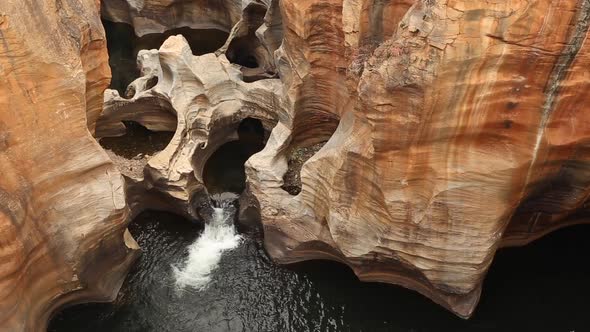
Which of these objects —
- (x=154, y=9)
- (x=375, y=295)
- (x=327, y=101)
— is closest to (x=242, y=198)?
(x=327, y=101)

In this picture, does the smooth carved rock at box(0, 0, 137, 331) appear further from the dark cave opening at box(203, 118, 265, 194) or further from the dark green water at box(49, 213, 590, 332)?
the dark cave opening at box(203, 118, 265, 194)

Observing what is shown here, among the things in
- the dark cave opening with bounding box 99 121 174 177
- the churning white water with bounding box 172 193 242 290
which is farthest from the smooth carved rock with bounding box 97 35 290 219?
the churning white water with bounding box 172 193 242 290

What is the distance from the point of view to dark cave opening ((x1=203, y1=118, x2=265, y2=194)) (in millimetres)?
17906

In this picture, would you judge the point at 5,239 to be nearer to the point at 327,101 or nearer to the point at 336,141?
the point at 336,141

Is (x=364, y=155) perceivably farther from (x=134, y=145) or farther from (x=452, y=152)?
(x=134, y=145)

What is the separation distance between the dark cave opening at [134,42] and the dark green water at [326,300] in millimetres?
13090

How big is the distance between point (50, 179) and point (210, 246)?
5242mm

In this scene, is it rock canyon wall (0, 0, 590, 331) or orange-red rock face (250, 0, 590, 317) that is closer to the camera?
orange-red rock face (250, 0, 590, 317)

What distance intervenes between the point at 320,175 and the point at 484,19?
5532 millimetres

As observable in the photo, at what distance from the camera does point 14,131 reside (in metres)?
10.8

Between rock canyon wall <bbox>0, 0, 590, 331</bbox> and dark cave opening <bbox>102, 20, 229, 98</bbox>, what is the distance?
10.8 meters

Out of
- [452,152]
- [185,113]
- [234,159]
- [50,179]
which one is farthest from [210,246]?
[452,152]

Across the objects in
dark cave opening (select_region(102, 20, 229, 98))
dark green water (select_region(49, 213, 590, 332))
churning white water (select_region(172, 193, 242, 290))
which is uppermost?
dark cave opening (select_region(102, 20, 229, 98))

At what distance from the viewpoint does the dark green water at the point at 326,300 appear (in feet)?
43.7
